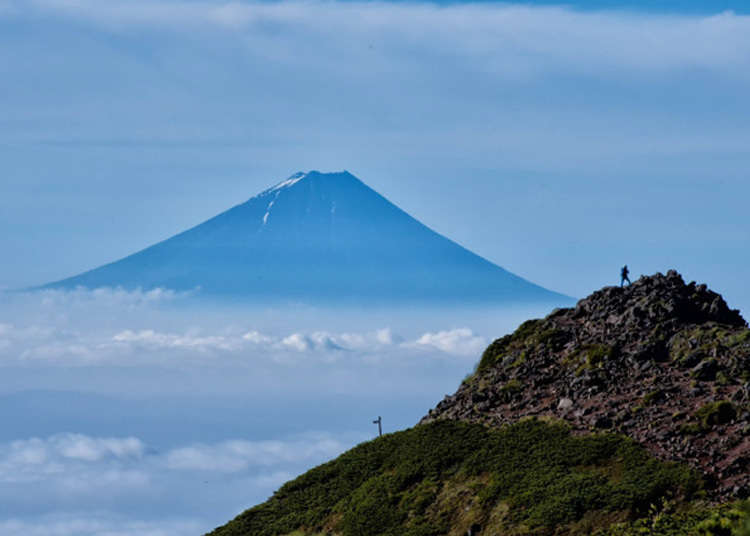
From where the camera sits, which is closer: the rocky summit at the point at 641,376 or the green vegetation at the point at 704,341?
the rocky summit at the point at 641,376

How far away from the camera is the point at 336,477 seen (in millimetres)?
52281

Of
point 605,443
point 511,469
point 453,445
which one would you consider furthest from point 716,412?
point 453,445

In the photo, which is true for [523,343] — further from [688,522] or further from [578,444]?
[688,522]

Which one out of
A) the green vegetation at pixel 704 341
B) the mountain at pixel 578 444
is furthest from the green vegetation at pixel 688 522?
the green vegetation at pixel 704 341

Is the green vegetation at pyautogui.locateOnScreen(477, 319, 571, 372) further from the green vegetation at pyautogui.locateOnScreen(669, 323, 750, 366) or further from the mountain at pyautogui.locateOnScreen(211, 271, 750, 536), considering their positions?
the green vegetation at pyautogui.locateOnScreen(669, 323, 750, 366)

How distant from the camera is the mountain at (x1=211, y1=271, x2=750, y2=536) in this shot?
3978 centimetres

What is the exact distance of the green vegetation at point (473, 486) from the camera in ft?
132

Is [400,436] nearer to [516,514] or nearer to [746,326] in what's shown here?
[516,514]

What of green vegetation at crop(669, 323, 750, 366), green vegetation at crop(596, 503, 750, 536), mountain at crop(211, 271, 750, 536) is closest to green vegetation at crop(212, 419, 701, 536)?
mountain at crop(211, 271, 750, 536)

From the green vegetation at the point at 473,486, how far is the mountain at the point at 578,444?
7 centimetres

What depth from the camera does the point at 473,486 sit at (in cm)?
4519

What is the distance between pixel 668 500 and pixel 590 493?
3256 millimetres

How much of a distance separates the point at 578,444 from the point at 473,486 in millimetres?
5227

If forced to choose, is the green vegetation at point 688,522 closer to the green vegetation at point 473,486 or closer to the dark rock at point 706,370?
the green vegetation at point 473,486
